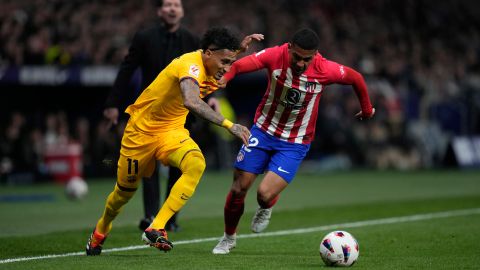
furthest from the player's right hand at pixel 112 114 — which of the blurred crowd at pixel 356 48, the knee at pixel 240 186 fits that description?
the blurred crowd at pixel 356 48

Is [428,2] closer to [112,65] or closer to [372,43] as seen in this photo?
[372,43]

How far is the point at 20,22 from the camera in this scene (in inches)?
864

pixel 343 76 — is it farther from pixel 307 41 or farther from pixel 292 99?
pixel 307 41

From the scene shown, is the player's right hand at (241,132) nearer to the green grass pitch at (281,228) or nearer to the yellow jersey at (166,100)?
the yellow jersey at (166,100)

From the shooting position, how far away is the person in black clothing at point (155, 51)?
437 inches

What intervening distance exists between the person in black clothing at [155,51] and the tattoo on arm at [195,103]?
9.39 ft

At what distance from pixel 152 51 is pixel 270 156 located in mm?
2273

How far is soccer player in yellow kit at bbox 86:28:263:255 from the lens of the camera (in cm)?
843

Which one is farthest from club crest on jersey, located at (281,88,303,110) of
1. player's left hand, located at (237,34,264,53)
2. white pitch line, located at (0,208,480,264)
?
white pitch line, located at (0,208,480,264)

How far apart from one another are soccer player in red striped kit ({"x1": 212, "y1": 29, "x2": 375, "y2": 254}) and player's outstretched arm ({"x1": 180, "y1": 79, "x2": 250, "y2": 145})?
0.96 m

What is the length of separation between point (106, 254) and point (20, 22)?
13881 mm

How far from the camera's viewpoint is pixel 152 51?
11102 millimetres

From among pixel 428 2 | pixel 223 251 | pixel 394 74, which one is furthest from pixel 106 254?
pixel 428 2

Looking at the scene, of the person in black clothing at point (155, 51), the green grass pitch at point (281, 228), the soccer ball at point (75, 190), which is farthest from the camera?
the soccer ball at point (75, 190)
